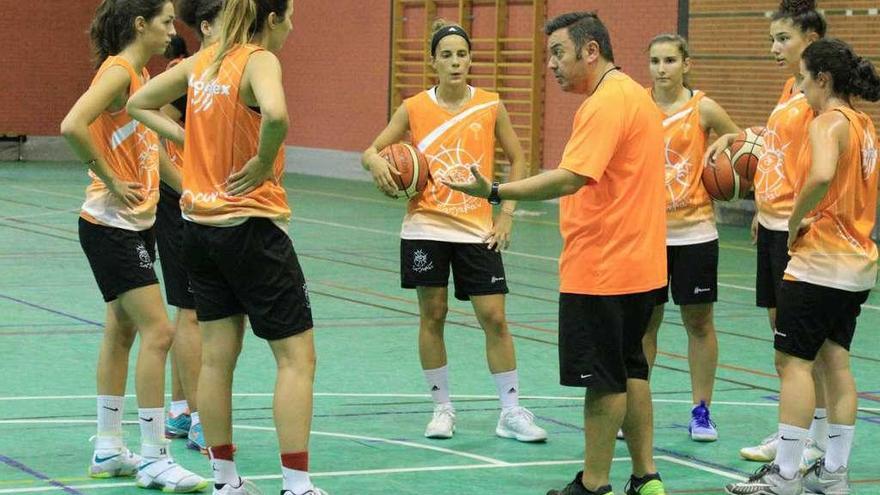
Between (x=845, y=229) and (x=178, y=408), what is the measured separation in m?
3.11

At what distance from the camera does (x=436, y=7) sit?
2281 centimetres

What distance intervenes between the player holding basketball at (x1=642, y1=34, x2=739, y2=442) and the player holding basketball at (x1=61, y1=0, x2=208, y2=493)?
2.44 metres

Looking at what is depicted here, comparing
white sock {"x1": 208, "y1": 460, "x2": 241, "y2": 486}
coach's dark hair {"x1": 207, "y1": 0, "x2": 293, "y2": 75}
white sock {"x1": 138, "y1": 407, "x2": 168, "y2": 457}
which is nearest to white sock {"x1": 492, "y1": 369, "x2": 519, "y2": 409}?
white sock {"x1": 138, "y1": 407, "x2": 168, "y2": 457}

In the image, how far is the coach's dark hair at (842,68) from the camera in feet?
19.3

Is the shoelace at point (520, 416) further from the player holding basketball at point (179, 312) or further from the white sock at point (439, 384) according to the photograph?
the player holding basketball at point (179, 312)

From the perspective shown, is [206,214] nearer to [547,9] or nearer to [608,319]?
[608,319]

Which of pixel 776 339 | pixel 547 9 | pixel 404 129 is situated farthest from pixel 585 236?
pixel 547 9

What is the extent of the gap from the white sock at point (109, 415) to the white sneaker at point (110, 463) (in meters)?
0.08

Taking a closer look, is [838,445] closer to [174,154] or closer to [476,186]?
[476,186]

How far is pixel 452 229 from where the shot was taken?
279 inches

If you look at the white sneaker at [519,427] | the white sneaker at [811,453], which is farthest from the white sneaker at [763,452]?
the white sneaker at [519,427]

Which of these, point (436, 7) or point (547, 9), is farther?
point (436, 7)

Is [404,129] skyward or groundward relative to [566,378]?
skyward

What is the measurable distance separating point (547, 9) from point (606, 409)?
1565cm
